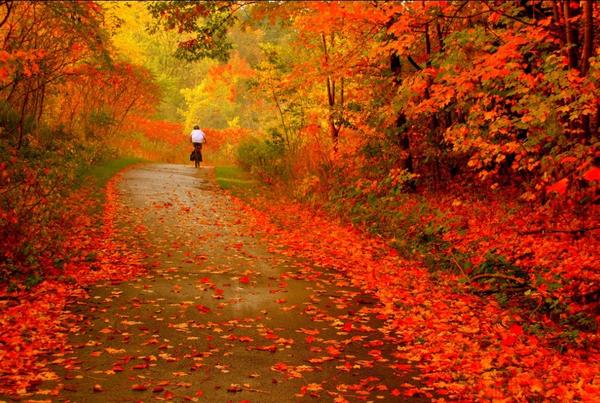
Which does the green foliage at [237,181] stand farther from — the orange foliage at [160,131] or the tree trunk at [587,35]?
the tree trunk at [587,35]

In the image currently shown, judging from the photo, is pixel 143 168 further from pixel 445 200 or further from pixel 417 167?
pixel 445 200

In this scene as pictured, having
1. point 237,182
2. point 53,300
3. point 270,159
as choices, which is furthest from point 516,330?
point 237,182

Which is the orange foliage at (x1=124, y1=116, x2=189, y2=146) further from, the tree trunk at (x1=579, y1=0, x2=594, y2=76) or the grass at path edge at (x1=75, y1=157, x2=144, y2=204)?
the tree trunk at (x1=579, y1=0, x2=594, y2=76)

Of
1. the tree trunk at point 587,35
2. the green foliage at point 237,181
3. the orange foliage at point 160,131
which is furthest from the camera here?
the orange foliage at point 160,131

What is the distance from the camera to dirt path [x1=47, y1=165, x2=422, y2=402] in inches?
200

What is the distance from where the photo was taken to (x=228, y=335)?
6.43 m

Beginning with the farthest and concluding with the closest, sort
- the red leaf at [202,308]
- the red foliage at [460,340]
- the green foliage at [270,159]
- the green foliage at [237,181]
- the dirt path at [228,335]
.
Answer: the green foliage at [270,159] < the green foliage at [237,181] < the red leaf at [202,308] < the red foliage at [460,340] < the dirt path at [228,335]

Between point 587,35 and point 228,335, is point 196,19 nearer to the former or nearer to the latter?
point 587,35

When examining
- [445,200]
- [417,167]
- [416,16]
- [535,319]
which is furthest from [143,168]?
[535,319]

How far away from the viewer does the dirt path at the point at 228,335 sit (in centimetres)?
507

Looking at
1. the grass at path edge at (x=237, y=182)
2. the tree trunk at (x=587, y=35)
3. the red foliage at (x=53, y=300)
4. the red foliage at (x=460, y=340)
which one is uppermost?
the tree trunk at (x=587, y=35)

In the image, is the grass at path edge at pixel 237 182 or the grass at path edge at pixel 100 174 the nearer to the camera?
the grass at path edge at pixel 100 174

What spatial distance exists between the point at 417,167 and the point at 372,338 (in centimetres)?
914

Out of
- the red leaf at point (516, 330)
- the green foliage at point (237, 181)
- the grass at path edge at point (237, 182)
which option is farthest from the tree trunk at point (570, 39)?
the green foliage at point (237, 181)
